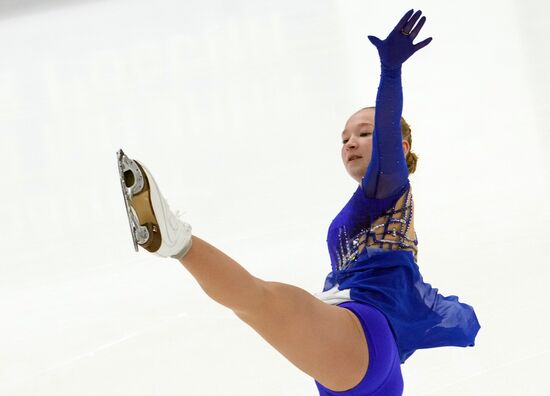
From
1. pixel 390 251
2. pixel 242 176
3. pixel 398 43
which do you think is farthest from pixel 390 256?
pixel 242 176

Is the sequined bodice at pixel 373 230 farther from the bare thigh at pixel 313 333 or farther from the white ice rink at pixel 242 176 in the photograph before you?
the white ice rink at pixel 242 176

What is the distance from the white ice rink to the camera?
3.36 metres

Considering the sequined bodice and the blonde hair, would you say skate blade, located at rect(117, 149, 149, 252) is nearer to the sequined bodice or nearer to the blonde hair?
the sequined bodice

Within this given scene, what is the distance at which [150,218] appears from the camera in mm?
2012

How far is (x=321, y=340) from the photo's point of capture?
2.17m

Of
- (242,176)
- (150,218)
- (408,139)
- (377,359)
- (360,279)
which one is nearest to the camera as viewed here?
(150,218)

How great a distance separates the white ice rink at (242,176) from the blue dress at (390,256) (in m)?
0.53

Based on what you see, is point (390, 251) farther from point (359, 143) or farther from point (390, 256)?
point (359, 143)

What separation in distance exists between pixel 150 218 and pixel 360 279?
75cm

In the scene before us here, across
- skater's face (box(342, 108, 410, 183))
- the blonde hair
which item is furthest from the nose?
the blonde hair

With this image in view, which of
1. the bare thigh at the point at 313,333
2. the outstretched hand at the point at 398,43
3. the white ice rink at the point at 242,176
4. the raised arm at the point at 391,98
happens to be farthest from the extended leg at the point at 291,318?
the white ice rink at the point at 242,176

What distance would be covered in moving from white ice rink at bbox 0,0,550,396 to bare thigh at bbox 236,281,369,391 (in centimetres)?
86

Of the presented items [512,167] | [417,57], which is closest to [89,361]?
[512,167]

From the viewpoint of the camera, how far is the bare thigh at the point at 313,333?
208 centimetres
